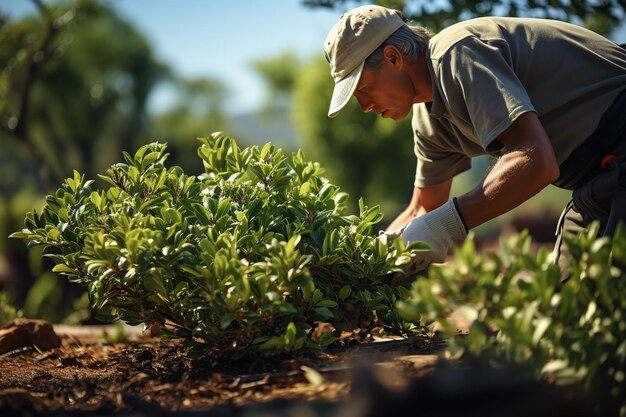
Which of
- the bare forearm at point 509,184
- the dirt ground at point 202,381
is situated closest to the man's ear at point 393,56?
the bare forearm at point 509,184

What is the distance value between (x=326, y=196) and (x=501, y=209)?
0.71m

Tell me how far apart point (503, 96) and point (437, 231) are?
0.57 m

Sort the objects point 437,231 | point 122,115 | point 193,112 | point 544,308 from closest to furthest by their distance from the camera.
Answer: point 544,308 → point 437,231 → point 122,115 → point 193,112

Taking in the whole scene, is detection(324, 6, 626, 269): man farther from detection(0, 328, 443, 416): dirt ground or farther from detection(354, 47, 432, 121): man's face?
detection(0, 328, 443, 416): dirt ground

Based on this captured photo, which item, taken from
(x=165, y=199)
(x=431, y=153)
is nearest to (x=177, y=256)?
(x=165, y=199)

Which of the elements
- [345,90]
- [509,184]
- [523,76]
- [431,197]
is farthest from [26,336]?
[523,76]

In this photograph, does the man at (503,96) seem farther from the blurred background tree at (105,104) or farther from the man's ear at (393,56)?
the blurred background tree at (105,104)

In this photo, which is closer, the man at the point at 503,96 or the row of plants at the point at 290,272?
the row of plants at the point at 290,272

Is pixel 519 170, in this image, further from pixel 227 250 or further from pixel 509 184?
pixel 227 250

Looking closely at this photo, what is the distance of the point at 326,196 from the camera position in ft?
9.52

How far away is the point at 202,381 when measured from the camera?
2.36m

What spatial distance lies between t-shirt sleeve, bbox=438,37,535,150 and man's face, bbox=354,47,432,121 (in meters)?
0.27

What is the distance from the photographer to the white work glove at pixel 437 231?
8.84ft

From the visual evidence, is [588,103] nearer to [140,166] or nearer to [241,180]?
[241,180]
